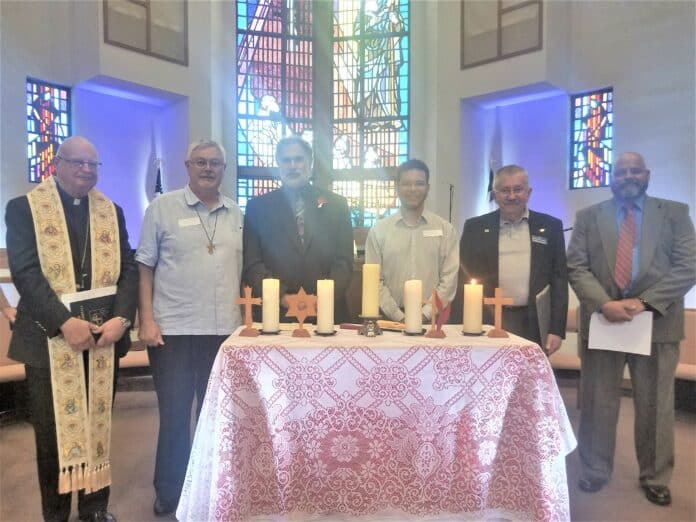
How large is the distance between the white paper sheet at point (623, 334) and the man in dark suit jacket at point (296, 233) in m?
1.27

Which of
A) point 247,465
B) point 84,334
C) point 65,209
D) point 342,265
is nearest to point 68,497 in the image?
point 84,334

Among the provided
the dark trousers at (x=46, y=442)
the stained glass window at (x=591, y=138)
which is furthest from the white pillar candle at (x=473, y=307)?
the stained glass window at (x=591, y=138)

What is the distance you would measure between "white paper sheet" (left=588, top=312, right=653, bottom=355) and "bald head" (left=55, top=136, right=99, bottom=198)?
8.01 ft

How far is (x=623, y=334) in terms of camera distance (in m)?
2.63

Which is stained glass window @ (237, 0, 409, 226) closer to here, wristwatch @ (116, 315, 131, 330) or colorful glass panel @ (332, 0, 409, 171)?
colorful glass panel @ (332, 0, 409, 171)

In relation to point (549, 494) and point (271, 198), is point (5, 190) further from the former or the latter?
point (549, 494)

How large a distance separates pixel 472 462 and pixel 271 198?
1.41m

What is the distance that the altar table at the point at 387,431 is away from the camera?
68.6 inches

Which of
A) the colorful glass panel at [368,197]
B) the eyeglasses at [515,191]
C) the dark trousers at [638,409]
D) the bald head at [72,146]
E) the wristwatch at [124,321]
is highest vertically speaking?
the colorful glass panel at [368,197]

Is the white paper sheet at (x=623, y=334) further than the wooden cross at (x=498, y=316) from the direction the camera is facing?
Yes

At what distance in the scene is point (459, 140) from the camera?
8031 millimetres

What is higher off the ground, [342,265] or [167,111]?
[167,111]

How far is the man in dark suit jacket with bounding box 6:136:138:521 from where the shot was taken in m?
2.13

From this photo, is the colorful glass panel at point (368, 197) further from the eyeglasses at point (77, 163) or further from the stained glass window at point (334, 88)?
the eyeglasses at point (77, 163)
